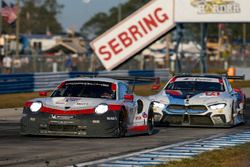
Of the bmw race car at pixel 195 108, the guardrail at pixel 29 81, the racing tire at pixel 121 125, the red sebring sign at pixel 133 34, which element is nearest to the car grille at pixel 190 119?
the bmw race car at pixel 195 108

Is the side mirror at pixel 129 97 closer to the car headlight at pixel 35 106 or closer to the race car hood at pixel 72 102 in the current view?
the race car hood at pixel 72 102

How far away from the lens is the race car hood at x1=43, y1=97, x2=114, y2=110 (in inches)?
603

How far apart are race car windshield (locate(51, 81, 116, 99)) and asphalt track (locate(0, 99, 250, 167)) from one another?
100cm

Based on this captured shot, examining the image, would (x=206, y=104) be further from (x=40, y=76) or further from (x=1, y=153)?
(x=40, y=76)

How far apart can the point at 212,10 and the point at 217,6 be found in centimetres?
34

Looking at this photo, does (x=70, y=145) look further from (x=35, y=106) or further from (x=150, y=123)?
(x=150, y=123)

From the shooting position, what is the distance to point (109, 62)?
4466cm

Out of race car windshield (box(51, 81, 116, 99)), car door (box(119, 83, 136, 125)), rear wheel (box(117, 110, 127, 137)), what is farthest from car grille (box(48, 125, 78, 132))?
car door (box(119, 83, 136, 125))

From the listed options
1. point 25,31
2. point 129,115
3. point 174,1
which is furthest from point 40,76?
point 25,31

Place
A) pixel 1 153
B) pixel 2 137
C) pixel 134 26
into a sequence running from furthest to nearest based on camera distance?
pixel 134 26, pixel 2 137, pixel 1 153

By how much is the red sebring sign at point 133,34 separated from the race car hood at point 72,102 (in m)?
28.9

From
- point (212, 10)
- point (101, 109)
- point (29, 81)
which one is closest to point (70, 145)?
point (101, 109)

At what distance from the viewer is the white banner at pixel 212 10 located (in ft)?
146

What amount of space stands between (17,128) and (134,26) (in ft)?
87.4
